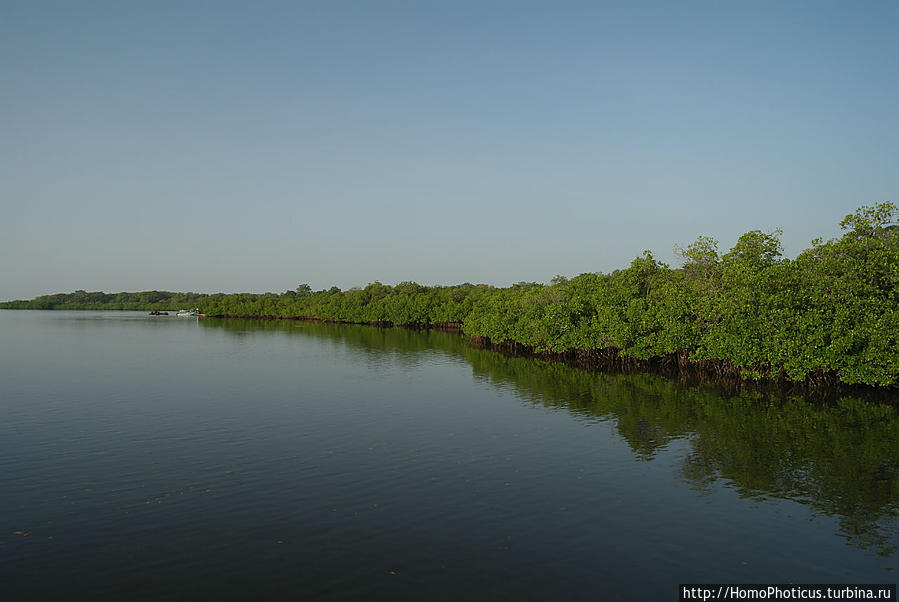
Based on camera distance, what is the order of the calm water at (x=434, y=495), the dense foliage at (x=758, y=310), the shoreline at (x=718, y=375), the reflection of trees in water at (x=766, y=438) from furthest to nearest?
the shoreline at (x=718, y=375) < the dense foliage at (x=758, y=310) < the reflection of trees in water at (x=766, y=438) < the calm water at (x=434, y=495)

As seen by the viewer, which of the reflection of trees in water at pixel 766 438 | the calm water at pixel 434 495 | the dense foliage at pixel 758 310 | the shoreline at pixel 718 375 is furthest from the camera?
the shoreline at pixel 718 375

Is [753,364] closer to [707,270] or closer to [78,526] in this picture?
[707,270]

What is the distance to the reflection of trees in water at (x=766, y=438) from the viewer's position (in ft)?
58.1

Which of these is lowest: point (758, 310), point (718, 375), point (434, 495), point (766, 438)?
point (434, 495)

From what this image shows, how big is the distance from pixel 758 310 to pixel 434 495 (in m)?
30.9

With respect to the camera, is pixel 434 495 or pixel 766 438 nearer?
pixel 434 495

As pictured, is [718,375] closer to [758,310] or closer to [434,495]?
[758,310]

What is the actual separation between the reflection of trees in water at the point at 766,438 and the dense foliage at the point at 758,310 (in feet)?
9.87

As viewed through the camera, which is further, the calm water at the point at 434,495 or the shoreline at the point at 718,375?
the shoreline at the point at 718,375

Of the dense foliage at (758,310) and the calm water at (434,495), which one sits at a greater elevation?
the dense foliage at (758,310)

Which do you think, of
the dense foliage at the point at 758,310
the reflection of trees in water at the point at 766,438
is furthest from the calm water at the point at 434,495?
the dense foliage at the point at 758,310

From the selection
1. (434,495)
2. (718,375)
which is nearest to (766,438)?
(434,495)

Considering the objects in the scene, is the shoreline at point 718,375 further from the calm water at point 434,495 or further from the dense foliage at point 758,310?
the calm water at point 434,495

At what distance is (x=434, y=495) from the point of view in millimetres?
18234
